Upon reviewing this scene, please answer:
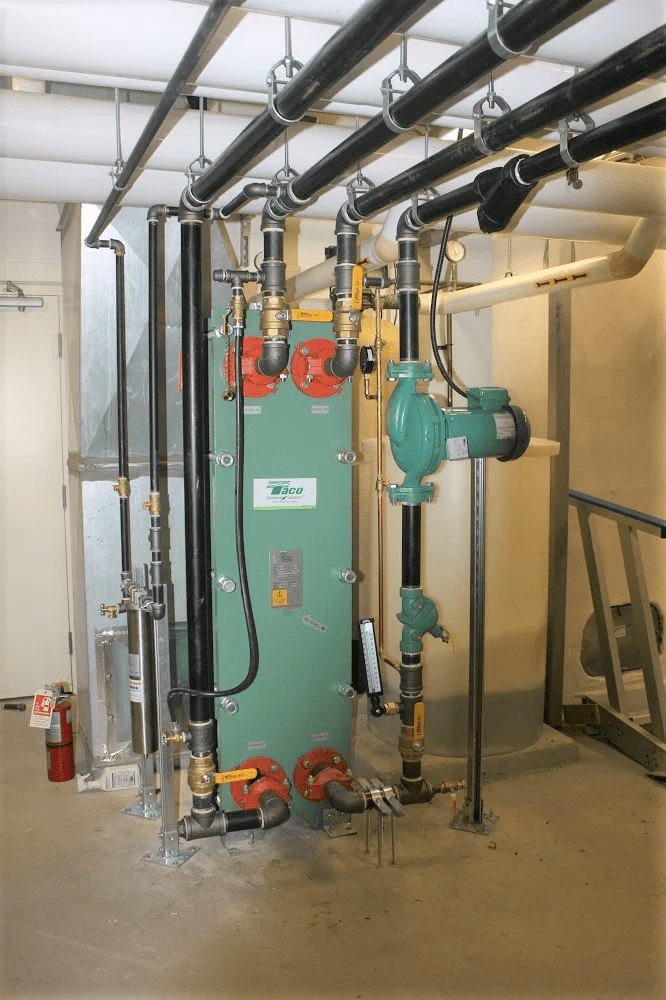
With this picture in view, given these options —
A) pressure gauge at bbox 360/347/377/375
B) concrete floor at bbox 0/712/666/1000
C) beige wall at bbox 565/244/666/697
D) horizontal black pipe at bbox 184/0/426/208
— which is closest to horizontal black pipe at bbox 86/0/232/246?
horizontal black pipe at bbox 184/0/426/208

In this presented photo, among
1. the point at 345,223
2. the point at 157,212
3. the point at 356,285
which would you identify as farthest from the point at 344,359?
the point at 157,212

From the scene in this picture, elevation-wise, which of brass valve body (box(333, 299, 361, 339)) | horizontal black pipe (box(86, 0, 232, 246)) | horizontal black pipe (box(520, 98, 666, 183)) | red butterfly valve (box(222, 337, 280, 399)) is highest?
horizontal black pipe (box(86, 0, 232, 246))

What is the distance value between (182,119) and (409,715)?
74.1 inches

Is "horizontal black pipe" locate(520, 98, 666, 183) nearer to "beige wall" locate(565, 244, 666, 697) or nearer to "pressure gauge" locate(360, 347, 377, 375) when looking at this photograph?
"pressure gauge" locate(360, 347, 377, 375)

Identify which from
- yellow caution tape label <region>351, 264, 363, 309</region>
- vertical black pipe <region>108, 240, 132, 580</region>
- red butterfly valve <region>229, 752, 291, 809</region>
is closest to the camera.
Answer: yellow caution tape label <region>351, 264, 363, 309</region>

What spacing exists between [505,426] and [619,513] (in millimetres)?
1107

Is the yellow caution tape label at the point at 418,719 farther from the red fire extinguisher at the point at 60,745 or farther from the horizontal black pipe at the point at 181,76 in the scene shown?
the horizontal black pipe at the point at 181,76

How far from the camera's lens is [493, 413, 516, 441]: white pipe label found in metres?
2.64

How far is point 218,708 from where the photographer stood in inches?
110

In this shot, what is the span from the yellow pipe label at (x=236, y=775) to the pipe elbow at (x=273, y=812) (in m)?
0.10

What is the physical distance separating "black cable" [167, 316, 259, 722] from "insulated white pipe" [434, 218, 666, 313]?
1.05 meters

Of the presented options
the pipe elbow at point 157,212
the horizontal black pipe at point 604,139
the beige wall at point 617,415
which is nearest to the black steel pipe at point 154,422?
the pipe elbow at point 157,212

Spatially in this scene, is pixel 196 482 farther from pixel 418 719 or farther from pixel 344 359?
pixel 418 719

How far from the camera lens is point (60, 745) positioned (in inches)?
127
